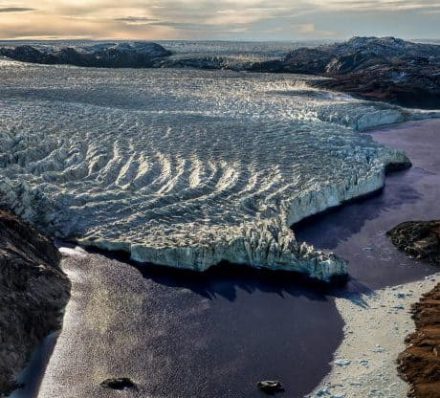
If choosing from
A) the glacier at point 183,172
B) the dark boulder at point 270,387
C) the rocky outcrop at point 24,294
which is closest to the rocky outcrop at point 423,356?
the dark boulder at point 270,387

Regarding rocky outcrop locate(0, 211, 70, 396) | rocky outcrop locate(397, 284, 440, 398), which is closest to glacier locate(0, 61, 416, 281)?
rocky outcrop locate(0, 211, 70, 396)

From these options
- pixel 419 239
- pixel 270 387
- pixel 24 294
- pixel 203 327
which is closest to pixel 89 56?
pixel 419 239


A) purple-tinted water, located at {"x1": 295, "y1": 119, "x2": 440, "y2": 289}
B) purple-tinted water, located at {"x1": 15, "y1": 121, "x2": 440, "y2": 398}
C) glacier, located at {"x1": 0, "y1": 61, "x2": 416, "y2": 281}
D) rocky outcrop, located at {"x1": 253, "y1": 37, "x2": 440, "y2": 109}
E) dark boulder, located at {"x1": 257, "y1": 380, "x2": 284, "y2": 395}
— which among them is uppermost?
rocky outcrop, located at {"x1": 253, "y1": 37, "x2": 440, "y2": 109}

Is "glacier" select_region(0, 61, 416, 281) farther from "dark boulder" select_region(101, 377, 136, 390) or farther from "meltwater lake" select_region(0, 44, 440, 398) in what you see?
"dark boulder" select_region(101, 377, 136, 390)

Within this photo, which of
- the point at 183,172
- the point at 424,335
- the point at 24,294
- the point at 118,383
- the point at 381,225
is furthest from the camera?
the point at 183,172

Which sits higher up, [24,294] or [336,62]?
[336,62]

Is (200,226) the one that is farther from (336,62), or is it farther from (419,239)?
(336,62)

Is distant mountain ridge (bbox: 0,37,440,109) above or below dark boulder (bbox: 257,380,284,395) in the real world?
above
